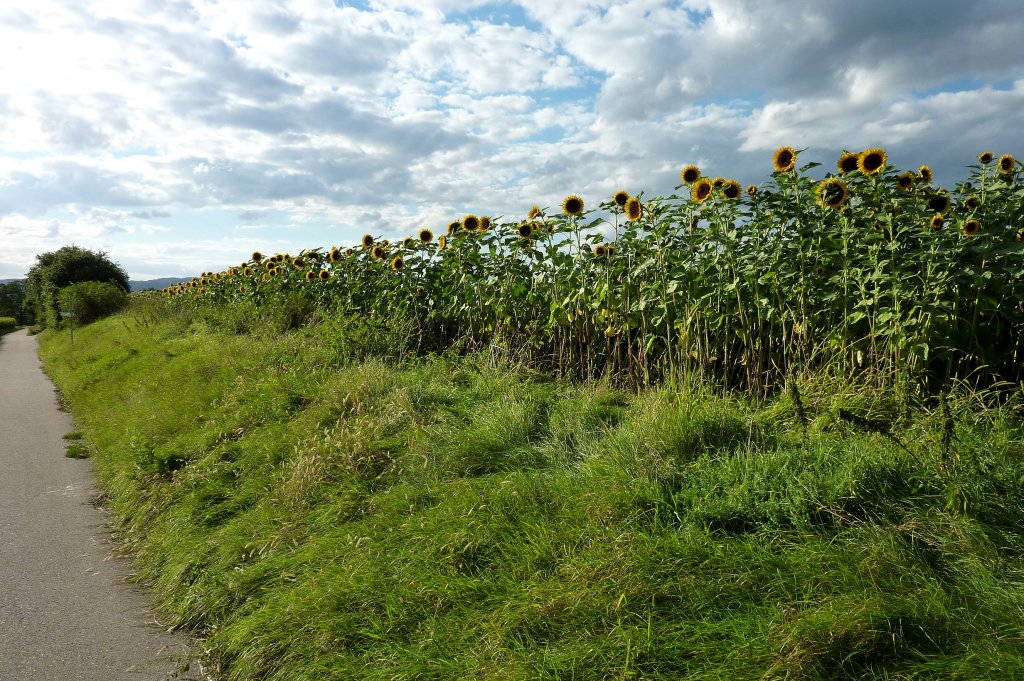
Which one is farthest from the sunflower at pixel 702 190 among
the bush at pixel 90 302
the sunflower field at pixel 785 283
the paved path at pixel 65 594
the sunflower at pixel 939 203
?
the bush at pixel 90 302

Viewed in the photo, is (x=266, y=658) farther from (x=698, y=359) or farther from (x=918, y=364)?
(x=918, y=364)

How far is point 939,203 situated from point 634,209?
2.50 m

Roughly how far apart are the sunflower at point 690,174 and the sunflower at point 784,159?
→ 0.68 m

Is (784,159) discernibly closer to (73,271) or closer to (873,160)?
(873,160)

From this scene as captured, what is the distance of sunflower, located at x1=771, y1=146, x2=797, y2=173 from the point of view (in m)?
5.89

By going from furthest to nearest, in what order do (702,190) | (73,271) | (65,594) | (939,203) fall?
(73,271) → (702,190) → (939,203) → (65,594)

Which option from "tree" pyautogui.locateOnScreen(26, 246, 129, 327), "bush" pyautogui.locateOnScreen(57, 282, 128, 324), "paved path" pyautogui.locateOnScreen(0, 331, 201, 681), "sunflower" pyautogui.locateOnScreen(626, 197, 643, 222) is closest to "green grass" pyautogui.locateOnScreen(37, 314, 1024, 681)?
"paved path" pyautogui.locateOnScreen(0, 331, 201, 681)

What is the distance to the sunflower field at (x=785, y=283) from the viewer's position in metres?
5.14

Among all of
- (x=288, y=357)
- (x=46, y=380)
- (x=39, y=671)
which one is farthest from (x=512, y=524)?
(x=46, y=380)

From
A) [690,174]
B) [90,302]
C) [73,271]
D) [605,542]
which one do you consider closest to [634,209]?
[690,174]

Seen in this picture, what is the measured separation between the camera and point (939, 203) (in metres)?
5.32

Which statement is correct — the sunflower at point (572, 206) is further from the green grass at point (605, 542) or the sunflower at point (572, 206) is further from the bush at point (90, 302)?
the bush at point (90, 302)

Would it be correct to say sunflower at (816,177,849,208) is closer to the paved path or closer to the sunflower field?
the sunflower field

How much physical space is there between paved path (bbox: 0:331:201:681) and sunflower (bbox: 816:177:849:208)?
5.28 m
